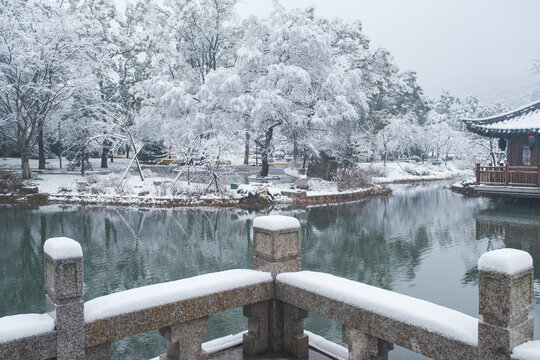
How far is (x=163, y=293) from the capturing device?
3.29 metres

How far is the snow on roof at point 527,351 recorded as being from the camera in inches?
92.0

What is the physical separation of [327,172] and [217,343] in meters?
21.8

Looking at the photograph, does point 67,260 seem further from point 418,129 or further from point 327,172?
point 418,129

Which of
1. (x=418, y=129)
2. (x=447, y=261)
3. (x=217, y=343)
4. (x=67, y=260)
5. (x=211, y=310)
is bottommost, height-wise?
(x=447, y=261)

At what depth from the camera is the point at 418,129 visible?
44.1m

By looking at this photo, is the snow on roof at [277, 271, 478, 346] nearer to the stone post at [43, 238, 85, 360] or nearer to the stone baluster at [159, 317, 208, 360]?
the stone baluster at [159, 317, 208, 360]

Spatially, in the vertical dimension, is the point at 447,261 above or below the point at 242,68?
below

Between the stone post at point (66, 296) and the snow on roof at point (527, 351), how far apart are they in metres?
2.56

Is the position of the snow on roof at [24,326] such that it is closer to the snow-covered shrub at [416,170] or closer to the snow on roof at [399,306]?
the snow on roof at [399,306]

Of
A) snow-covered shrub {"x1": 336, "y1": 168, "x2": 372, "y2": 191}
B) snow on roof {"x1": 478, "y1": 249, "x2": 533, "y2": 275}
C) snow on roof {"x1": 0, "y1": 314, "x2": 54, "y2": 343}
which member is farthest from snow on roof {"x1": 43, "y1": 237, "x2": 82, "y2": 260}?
→ snow-covered shrub {"x1": 336, "y1": 168, "x2": 372, "y2": 191}

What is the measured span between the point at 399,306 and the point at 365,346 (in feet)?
1.46

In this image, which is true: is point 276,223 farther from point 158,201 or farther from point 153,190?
point 153,190

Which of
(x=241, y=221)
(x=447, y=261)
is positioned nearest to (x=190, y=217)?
(x=241, y=221)

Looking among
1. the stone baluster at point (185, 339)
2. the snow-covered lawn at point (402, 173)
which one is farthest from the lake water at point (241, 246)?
the snow-covered lawn at point (402, 173)
